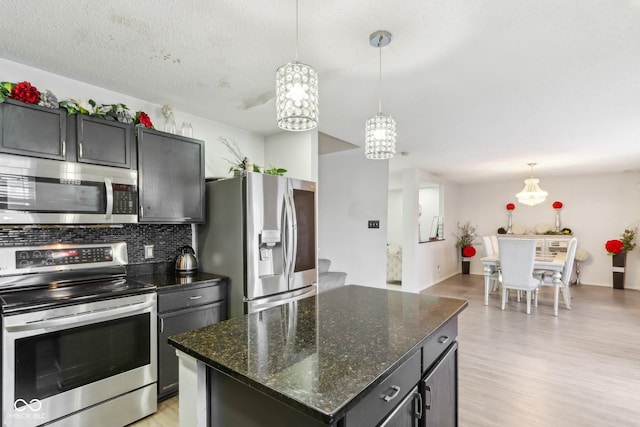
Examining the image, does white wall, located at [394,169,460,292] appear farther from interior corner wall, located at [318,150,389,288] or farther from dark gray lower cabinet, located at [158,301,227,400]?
dark gray lower cabinet, located at [158,301,227,400]

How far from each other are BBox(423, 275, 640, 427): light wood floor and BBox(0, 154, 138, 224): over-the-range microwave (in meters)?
2.75

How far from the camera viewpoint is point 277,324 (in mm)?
1390

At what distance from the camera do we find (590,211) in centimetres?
673

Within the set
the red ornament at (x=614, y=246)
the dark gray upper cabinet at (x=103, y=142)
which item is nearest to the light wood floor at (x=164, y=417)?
the dark gray upper cabinet at (x=103, y=142)

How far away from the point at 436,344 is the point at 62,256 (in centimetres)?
234

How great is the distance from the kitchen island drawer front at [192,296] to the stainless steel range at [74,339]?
8 centimetres

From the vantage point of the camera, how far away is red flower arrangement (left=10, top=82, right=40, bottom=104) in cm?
180

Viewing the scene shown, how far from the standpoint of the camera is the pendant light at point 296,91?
4.26 feet

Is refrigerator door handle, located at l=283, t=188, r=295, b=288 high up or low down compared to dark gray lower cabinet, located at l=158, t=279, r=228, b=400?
up

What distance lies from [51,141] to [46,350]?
1.21m

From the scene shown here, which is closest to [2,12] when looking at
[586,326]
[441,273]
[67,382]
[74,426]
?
[67,382]

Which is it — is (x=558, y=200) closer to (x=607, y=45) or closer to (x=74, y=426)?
(x=607, y=45)

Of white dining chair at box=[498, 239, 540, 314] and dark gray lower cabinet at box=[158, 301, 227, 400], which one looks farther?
white dining chair at box=[498, 239, 540, 314]

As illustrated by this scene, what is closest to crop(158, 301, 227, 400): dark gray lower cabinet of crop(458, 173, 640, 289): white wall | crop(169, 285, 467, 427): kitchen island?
crop(169, 285, 467, 427): kitchen island
